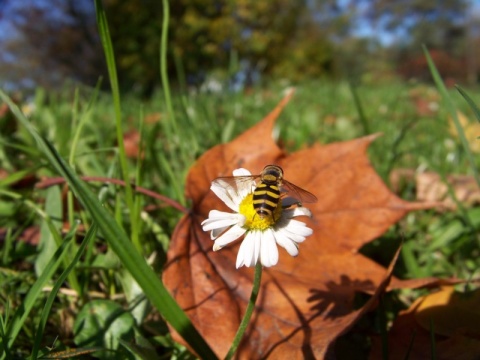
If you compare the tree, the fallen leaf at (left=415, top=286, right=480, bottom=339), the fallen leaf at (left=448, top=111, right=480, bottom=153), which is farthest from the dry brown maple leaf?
the tree

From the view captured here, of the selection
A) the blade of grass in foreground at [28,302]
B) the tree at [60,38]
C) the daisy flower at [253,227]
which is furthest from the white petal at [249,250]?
the tree at [60,38]

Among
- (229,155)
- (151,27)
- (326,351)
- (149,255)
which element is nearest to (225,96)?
(229,155)

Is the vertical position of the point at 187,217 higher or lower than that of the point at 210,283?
higher

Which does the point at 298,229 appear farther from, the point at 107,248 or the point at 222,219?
the point at 107,248

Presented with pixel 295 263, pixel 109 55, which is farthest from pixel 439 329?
pixel 109 55

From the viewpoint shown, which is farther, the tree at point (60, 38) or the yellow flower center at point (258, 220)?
the tree at point (60, 38)

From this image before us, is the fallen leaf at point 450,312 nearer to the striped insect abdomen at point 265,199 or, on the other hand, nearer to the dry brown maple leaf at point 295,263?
the dry brown maple leaf at point 295,263

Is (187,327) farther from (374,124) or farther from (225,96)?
(374,124)
